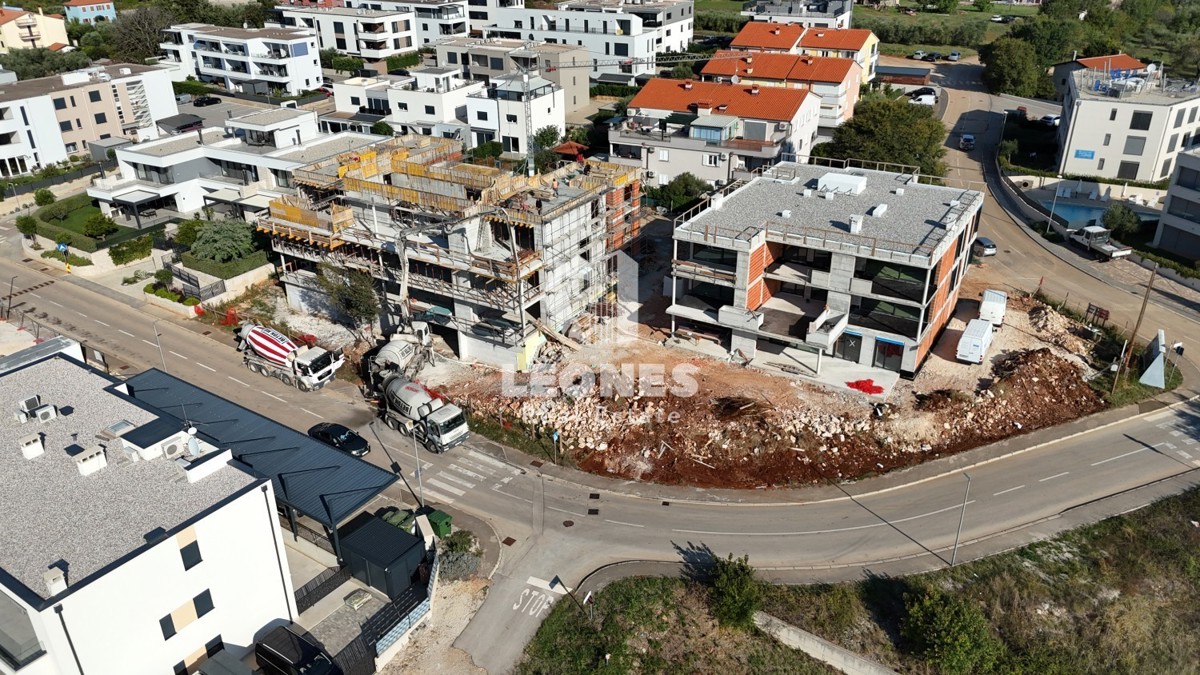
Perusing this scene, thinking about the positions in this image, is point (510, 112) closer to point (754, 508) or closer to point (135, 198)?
point (135, 198)

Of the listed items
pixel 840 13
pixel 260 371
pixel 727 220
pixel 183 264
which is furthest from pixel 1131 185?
pixel 183 264

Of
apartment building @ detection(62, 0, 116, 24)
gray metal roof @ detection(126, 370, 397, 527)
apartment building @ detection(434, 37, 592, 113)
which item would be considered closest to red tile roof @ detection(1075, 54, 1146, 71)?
apartment building @ detection(434, 37, 592, 113)

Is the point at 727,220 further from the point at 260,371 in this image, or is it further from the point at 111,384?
the point at 111,384

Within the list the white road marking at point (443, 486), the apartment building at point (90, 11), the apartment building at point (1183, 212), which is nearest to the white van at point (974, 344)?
the apartment building at point (1183, 212)

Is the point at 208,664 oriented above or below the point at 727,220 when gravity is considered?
below

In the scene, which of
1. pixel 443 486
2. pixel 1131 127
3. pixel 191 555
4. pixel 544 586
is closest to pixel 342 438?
pixel 443 486

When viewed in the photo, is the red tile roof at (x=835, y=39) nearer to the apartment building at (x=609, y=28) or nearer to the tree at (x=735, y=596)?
the apartment building at (x=609, y=28)

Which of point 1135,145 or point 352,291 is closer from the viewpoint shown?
point 352,291
